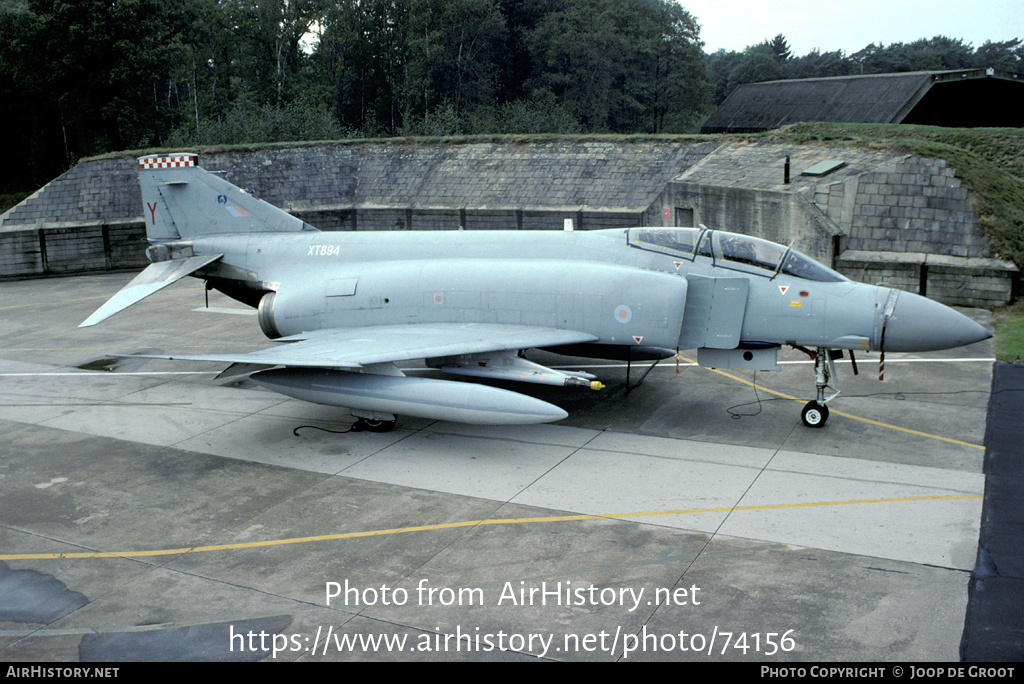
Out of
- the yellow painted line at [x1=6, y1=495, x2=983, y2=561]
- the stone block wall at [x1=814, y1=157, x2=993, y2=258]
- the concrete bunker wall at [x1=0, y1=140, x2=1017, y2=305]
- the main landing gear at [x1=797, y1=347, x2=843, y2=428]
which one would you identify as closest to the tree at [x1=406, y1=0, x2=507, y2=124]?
the concrete bunker wall at [x1=0, y1=140, x2=1017, y2=305]

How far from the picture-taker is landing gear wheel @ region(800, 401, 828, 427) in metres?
11.9

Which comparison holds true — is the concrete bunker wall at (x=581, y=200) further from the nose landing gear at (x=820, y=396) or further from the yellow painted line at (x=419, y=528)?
the yellow painted line at (x=419, y=528)

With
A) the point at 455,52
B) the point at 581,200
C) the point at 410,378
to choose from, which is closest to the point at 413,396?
the point at 410,378

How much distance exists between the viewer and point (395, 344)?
1238 cm

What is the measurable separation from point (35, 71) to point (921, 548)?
4917cm

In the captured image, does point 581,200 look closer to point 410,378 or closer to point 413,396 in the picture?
point 410,378

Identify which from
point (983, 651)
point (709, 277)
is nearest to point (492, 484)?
point (709, 277)

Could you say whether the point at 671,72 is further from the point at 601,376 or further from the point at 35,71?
the point at 601,376

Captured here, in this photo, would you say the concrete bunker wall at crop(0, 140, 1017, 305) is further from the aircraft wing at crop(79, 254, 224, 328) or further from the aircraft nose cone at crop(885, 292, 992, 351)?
the aircraft wing at crop(79, 254, 224, 328)

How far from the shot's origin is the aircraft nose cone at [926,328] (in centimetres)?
1119

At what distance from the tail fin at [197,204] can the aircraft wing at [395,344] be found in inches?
151

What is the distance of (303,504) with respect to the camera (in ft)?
32.7

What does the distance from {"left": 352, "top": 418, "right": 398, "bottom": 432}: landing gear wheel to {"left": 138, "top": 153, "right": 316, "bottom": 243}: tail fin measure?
549 centimetres

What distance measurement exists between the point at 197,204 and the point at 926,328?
1337cm
